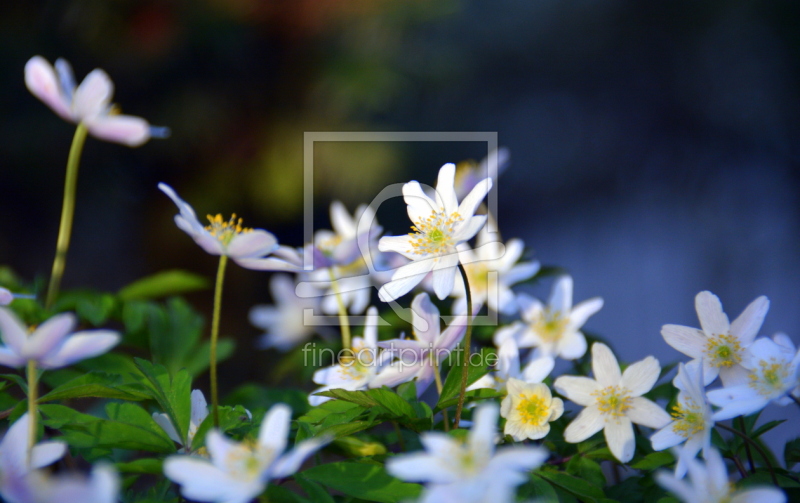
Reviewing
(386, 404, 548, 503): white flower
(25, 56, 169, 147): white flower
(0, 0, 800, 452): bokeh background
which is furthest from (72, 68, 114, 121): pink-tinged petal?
(0, 0, 800, 452): bokeh background

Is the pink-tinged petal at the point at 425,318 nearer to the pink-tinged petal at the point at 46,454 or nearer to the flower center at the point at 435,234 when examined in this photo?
the flower center at the point at 435,234

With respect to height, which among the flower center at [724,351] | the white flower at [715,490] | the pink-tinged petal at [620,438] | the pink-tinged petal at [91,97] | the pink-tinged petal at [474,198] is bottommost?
the pink-tinged petal at [620,438]

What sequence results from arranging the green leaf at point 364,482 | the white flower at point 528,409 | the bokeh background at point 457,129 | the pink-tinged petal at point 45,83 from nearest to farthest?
the green leaf at point 364,482 → the white flower at point 528,409 → the pink-tinged petal at point 45,83 → the bokeh background at point 457,129

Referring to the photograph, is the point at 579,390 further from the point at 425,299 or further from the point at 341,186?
the point at 341,186

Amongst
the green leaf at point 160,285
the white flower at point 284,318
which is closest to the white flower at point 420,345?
the green leaf at point 160,285

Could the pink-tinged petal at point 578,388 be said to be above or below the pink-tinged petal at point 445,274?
below

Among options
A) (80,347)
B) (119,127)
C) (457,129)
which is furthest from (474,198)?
(457,129)

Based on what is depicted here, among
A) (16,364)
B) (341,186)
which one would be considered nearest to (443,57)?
(341,186)

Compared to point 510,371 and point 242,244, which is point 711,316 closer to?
point 510,371
